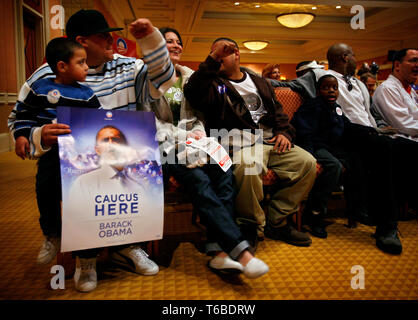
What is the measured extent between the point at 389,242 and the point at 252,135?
106cm

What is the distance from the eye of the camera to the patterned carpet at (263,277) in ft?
4.60

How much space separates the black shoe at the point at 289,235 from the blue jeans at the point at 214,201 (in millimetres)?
480

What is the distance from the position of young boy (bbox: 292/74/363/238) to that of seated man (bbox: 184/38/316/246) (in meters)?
0.20

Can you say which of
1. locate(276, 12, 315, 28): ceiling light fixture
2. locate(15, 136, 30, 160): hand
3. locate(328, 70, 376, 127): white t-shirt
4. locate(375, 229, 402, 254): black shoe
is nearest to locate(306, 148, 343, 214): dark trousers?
locate(375, 229, 402, 254): black shoe

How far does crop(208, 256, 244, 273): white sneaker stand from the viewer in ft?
4.85

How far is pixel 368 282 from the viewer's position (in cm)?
150

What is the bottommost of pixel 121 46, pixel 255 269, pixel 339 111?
pixel 255 269

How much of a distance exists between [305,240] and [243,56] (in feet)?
46.2

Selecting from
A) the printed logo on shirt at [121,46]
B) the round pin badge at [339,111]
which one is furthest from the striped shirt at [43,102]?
the printed logo on shirt at [121,46]

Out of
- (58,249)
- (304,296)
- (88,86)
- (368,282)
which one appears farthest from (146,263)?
(368,282)

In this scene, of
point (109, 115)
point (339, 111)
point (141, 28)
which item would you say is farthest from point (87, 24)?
point (339, 111)

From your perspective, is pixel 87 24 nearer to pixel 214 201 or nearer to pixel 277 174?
pixel 214 201

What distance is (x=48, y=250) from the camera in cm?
148

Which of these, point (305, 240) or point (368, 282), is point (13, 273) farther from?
point (368, 282)
